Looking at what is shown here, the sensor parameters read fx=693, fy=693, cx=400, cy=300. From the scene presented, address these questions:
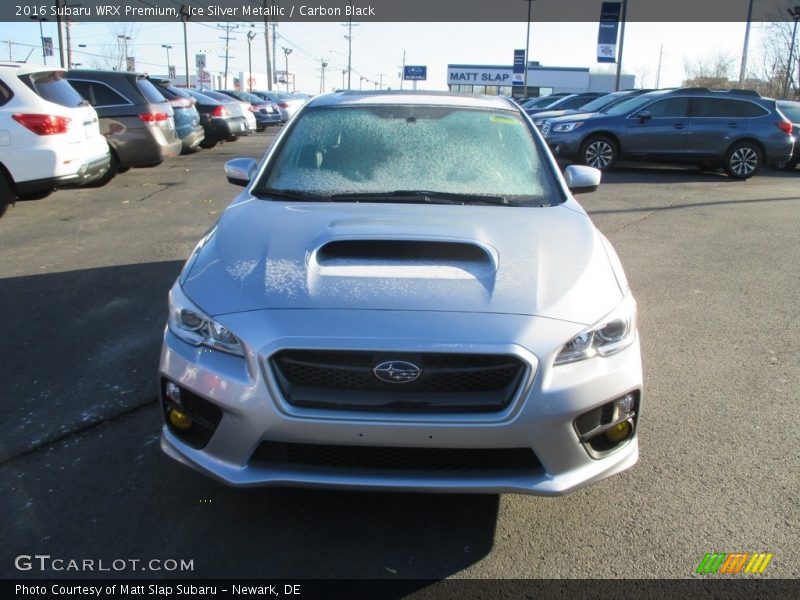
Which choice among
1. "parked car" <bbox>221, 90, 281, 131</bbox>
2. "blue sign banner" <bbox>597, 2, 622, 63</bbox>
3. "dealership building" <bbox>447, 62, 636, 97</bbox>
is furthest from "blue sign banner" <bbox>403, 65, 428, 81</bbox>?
"parked car" <bbox>221, 90, 281, 131</bbox>

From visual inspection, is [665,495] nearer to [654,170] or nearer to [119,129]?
[119,129]

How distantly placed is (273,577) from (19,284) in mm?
4528

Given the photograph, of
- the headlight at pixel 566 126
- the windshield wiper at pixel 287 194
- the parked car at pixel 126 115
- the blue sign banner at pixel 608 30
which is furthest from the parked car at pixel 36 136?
the blue sign banner at pixel 608 30

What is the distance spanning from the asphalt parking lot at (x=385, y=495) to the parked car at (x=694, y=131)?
337 inches

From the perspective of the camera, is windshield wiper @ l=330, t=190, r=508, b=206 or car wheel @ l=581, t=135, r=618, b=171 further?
car wheel @ l=581, t=135, r=618, b=171

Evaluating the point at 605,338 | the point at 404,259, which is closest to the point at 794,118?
the point at 605,338

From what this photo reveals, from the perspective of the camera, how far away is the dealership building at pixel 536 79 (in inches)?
3009

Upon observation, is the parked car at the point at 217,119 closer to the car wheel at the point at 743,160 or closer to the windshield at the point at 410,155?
the car wheel at the point at 743,160

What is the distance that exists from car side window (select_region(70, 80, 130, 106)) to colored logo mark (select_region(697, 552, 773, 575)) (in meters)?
11.5

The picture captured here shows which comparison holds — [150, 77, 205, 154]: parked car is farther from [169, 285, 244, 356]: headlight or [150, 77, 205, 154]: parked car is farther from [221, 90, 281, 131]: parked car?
[169, 285, 244, 356]: headlight

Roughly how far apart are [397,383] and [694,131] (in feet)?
44.8

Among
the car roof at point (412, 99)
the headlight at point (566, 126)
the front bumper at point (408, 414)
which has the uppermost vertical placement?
→ the car roof at point (412, 99)

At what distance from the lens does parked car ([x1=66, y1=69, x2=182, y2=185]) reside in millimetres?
11453

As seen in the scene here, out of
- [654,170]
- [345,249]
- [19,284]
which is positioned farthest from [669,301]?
[654,170]
